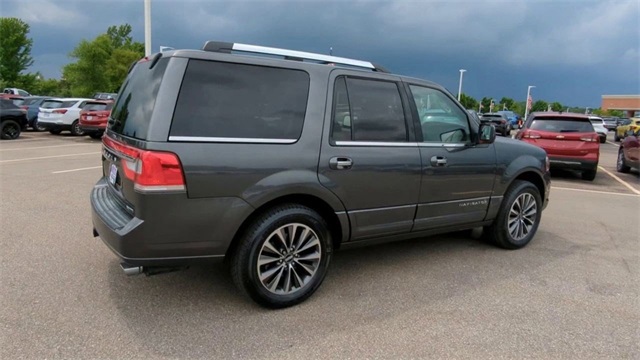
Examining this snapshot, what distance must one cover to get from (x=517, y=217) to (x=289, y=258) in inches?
115

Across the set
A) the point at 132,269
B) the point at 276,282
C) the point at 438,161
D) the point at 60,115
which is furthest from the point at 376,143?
the point at 60,115

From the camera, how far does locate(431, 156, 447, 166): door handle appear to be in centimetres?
413

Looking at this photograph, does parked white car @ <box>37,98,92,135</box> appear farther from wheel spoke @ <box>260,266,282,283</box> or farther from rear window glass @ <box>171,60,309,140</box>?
wheel spoke @ <box>260,266,282,283</box>

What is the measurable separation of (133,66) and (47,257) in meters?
2.03

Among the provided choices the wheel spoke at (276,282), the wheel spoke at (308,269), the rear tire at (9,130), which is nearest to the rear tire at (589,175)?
the wheel spoke at (308,269)

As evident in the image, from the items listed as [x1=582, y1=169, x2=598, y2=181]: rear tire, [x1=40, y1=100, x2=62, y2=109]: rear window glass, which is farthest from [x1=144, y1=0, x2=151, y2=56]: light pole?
[x1=582, y1=169, x2=598, y2=181]: rear tire

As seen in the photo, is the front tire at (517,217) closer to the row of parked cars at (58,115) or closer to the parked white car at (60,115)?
the row of parked cars at (58,115)

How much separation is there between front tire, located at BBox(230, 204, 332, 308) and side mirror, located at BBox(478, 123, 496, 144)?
6.45ft

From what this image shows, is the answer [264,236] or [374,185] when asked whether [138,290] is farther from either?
[374,185]

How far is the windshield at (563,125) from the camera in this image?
10.5 metres

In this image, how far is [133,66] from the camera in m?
3.81

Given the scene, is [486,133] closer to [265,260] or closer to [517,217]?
[517,217]

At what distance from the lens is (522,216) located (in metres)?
5.10

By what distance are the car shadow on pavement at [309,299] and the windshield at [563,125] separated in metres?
6.46
